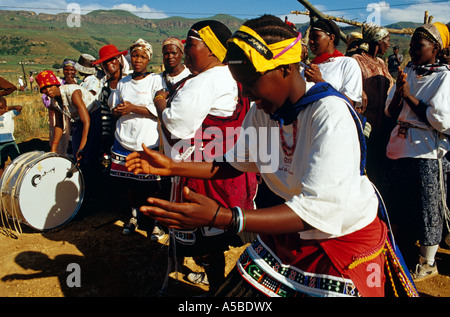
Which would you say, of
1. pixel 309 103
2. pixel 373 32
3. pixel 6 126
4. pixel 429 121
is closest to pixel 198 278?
pixel 309 103

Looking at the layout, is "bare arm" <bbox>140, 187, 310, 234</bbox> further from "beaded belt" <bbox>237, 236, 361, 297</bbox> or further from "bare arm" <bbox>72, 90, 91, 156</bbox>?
"bare arm" <bbox>72, 90, 91, 156</bbox>

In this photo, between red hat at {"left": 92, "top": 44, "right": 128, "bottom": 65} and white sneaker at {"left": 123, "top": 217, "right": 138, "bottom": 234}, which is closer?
white sneaker at {"left": 123, "top": 217, "right": 138, "bottom": 234}

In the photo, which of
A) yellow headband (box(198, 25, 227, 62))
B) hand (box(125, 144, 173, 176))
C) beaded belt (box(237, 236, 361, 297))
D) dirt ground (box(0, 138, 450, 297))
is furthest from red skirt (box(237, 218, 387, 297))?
dirt ground (box(0, 138, 450, 297))

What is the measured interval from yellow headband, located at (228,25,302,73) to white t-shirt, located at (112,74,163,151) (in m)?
2.80

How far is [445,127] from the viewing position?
298 cm

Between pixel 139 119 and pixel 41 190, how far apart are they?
5.14 feet

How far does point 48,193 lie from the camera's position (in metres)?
4.35

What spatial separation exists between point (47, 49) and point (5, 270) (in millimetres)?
96576

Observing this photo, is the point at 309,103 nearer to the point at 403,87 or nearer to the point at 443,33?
the point at 403,87

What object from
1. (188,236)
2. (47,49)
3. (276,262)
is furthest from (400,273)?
(47,49)

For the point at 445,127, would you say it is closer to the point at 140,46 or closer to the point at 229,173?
the point at 229,173

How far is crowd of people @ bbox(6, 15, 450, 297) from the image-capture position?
1.34 m

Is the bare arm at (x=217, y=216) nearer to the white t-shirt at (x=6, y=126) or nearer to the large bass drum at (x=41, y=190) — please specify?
the large bass drum at (x=41, y=190)

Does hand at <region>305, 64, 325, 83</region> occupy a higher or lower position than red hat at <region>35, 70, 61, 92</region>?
higher
